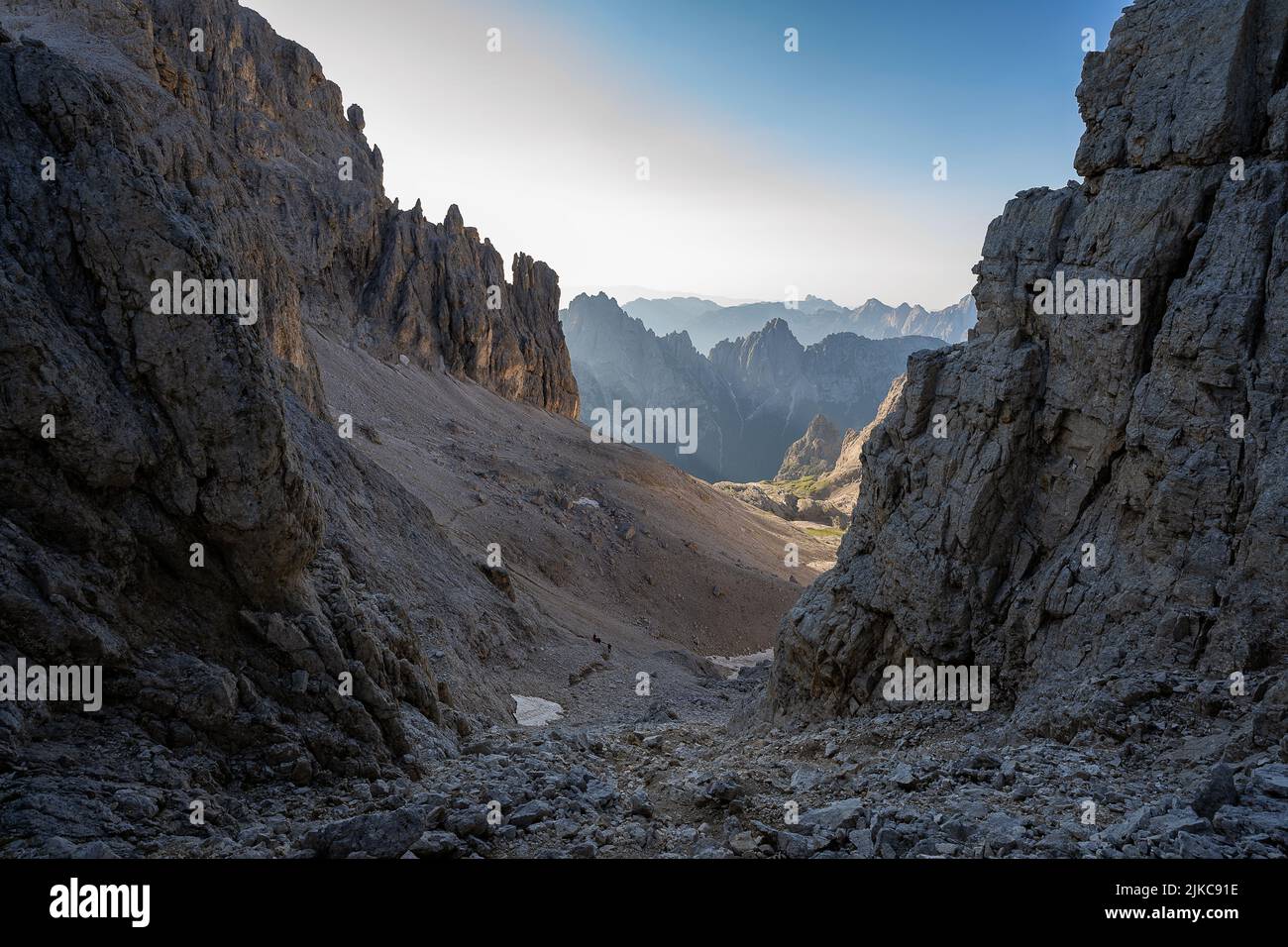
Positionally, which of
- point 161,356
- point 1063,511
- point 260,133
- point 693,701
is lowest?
point 693,701

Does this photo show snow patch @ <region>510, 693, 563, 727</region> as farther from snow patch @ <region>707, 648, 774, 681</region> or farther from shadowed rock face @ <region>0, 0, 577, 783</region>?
snow patch @ <region>707, 648, 774, 681</region>

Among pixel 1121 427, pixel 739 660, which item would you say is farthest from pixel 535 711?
pixel 739 660

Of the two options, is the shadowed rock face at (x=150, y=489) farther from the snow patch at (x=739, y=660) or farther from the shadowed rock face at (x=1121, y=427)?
the snow patch at (x=739, y=660)

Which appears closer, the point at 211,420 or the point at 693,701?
the point at 211,420

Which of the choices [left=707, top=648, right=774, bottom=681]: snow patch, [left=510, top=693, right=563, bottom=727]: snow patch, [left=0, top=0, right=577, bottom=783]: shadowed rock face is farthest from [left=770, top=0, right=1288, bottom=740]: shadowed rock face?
[left=707, top=648, right=774, bottom=681]: snow patch

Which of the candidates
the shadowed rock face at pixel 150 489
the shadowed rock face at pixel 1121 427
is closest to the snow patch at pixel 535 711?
the shadowed rock face at pixel 150 489

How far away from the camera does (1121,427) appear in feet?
52.9

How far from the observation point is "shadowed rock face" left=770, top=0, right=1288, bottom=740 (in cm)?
1368

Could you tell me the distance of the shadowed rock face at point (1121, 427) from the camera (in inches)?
539

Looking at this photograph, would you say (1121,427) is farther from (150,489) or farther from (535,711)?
(535,711)

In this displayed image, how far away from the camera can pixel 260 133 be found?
3728 inches
